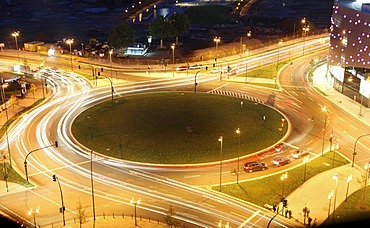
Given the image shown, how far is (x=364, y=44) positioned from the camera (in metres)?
101

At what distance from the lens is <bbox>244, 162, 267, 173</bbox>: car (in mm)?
67562

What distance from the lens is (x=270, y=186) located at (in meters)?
63.4

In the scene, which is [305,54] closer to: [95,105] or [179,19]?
[179,19]

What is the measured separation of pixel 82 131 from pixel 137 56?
199 ft

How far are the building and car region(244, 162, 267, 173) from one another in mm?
37182

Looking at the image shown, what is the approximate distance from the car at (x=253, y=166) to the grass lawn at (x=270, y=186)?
2453 mm

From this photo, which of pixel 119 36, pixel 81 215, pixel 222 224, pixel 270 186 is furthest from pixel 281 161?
pixel 119 36

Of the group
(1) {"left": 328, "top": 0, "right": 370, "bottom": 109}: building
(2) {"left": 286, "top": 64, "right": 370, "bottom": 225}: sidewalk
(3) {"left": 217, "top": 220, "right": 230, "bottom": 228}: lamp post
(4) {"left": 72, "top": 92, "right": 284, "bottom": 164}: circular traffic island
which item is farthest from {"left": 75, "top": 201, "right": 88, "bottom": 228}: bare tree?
(1) {"left": 328, "top": 0, "right": 370, "bottom": 109}: building

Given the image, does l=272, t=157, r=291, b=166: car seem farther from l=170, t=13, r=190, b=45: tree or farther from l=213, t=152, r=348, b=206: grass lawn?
l=170, t=13, r=190, b=45: tree

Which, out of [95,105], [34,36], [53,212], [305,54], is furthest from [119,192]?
[34,36]

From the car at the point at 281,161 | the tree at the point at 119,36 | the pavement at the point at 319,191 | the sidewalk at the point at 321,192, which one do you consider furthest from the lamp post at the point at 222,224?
the tree at the point at 119,36

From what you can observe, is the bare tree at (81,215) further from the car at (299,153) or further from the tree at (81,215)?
the car at (299,153)

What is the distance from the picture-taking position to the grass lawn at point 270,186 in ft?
198

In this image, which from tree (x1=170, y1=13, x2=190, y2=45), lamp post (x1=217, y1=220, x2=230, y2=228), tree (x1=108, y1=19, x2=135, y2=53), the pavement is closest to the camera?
lamp post (x1=217, y1=220, x2=230, y2=228)
